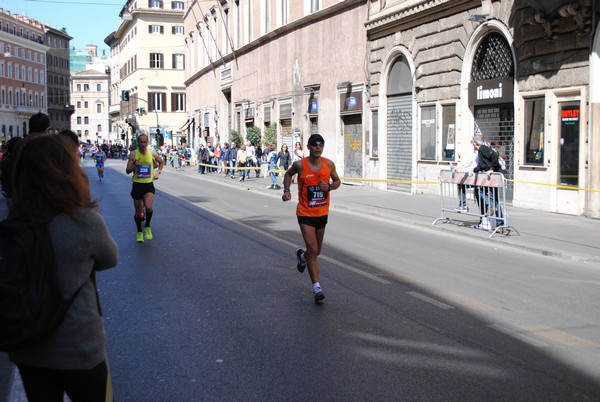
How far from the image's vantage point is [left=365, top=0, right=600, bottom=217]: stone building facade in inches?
616

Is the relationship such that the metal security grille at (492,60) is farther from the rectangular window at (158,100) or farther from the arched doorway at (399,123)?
the rectangular window at (158,100)

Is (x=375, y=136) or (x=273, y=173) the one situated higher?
(x=375, y=136)

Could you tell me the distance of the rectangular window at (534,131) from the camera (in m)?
17.1

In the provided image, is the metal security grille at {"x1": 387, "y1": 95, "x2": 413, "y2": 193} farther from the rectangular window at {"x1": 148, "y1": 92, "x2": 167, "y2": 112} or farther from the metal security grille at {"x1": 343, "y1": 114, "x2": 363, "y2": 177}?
the rectangular window at {"x1": 148, "y1": 92, "x2": 167, "y2": 112}

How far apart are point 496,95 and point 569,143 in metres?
3.02

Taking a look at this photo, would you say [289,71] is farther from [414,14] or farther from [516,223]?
[516,223]

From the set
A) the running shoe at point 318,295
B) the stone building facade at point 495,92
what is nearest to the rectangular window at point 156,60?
the stone building facade at point 495,92

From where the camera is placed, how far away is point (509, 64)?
1855 cm

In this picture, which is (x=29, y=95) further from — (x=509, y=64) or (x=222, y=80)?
(x=509, y=64)

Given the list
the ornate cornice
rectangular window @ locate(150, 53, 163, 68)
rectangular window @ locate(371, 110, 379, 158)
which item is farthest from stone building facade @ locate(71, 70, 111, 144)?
the ornate cornice

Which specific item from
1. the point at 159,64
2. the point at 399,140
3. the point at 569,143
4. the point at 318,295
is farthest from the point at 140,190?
the point at 159,64

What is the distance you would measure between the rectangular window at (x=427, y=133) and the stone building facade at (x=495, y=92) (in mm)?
35

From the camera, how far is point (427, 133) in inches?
882

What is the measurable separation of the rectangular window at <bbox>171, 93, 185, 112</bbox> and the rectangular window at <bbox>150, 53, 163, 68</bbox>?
3580mm
